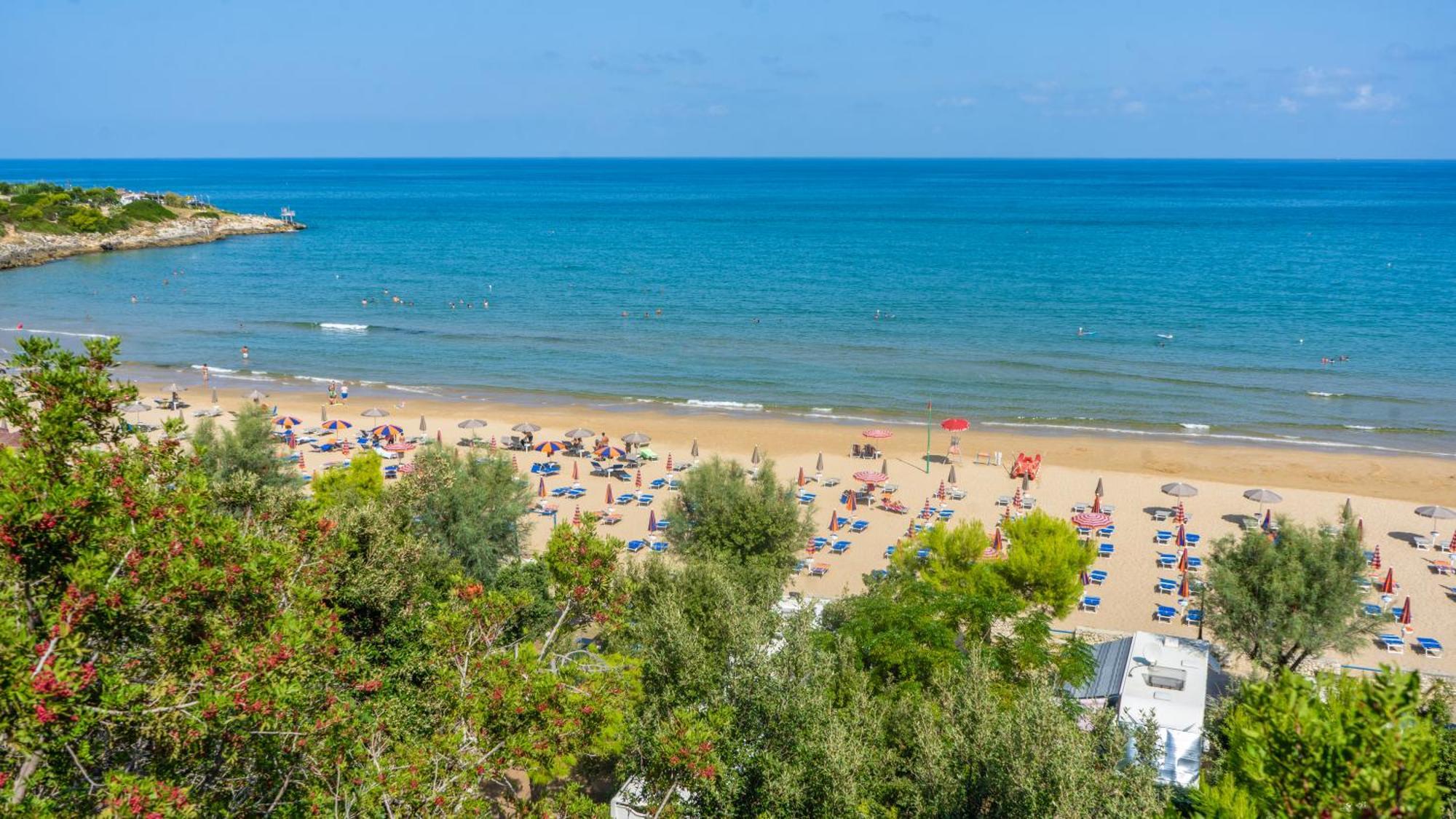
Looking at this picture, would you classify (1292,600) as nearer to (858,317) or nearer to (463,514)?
(463,514)

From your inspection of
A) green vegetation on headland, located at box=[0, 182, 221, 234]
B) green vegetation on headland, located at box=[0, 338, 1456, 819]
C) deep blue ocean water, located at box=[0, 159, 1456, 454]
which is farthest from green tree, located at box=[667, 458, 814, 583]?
green vegetation on headland, located at box=[0, 182, 221, 234]

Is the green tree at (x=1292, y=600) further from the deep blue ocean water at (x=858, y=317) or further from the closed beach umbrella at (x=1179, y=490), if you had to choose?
the deep blue ocean water at (x=858, y=317)

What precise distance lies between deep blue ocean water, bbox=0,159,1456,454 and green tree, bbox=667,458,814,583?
2093 cm

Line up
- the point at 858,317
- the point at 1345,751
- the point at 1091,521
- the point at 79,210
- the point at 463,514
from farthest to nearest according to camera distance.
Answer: the point at 79,210 → the point at 858,317 → the point at 1091,521 → the point at 463,514 → the point at 1345,751

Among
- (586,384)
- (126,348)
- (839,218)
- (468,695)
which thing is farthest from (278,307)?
(839,218)

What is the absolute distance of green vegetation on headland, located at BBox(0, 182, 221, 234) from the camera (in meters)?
94.8

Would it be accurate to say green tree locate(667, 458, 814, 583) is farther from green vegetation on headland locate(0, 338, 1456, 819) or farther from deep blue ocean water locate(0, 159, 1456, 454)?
deep blue ocean water locate(0, 159, 1456, 454)

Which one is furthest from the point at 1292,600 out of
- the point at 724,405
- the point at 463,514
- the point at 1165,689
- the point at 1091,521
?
the point at 724,405

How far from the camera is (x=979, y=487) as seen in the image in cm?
3353

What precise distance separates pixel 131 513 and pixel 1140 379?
4691 centimetres

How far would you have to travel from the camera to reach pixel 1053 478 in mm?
34469

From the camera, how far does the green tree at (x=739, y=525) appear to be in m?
22.0

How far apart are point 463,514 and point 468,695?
12222mm

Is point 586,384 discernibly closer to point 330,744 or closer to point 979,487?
point 979,487
